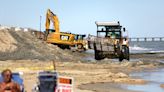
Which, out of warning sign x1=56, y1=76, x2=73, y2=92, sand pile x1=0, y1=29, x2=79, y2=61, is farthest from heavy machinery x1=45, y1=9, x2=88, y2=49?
warning sign x1=56, y1=76, x2=73, y2=92

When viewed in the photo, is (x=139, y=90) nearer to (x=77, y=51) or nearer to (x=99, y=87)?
(x=99, y=87)

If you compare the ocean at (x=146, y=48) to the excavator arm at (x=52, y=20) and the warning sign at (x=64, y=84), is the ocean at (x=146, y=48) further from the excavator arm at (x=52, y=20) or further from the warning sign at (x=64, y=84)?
the warning sign at (x=64, y=84)

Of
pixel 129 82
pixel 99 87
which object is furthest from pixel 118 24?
pixel 99 87

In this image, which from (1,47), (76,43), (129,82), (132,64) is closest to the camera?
(129,82)

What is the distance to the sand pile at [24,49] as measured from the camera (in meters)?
36.5

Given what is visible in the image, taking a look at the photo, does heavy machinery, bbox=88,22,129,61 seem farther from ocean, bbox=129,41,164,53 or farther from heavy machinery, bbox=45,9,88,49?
ocean, bbox=129,41,164,53

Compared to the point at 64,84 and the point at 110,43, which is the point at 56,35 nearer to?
the point at 110,43

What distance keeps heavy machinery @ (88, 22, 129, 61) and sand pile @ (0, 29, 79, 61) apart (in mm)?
2251

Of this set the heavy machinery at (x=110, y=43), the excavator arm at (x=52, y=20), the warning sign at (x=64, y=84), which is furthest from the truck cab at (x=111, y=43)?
the warning sign at (x=64, y=84)

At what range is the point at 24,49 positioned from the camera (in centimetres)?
3897

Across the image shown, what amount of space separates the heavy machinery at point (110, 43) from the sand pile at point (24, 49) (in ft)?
7.39

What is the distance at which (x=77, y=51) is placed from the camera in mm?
51812

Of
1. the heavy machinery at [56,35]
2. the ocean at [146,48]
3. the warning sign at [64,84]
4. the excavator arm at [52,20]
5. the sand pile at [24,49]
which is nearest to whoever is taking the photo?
the warning sign at [64,84]

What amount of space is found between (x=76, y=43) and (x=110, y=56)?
1221 centimetres
